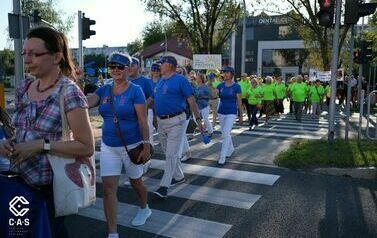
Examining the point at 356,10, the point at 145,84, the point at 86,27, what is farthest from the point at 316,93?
the point at 145,84

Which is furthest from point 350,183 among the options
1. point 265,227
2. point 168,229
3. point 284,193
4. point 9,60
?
point 9,60

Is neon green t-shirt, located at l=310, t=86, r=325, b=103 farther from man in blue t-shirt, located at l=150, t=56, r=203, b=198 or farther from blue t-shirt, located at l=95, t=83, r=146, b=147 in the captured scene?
blue t-shirt, located at l=95, t=83, r=146, b=147

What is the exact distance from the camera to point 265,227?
500cm

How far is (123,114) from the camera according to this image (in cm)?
448

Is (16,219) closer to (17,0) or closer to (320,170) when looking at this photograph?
(320,170)

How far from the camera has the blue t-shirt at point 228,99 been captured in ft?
→ 28.8

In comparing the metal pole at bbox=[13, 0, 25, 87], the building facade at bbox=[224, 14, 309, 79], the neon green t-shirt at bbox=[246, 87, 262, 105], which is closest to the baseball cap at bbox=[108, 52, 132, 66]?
the metal pole at bbox=[13, 0, 25, 87]

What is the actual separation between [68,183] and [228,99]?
6673 mm

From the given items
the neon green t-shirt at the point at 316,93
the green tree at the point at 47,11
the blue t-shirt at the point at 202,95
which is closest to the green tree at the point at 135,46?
the green tree at the point at 47,11

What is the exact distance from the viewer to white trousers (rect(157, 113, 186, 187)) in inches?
238

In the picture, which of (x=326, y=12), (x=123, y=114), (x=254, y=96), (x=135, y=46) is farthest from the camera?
(x=135, y=46)

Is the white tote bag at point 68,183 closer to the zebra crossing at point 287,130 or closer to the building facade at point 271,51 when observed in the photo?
the zebra crossing at point 287,130

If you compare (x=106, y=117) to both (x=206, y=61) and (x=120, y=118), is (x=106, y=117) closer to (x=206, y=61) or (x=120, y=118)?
(x=120, y=118)

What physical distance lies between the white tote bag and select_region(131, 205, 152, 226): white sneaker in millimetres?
2554
